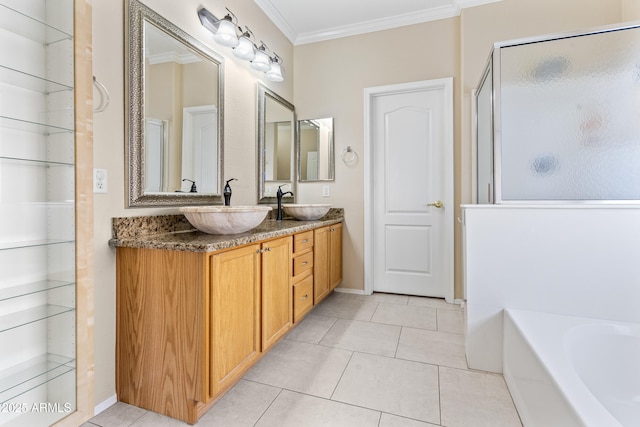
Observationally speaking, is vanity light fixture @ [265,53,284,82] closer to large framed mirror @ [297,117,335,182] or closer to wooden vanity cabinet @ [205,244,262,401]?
large framed mirror @ [297,117,335,182]

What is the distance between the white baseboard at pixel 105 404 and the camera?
1368 millimetres

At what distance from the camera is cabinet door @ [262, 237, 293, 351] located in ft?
5.56

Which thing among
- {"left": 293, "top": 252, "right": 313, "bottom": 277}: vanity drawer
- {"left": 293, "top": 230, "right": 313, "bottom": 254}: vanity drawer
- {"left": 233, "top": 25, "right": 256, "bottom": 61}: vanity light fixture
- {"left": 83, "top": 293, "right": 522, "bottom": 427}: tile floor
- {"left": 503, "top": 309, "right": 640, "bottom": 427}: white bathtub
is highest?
{"left": 233, "top": 25, "right": 256, "bottom": 61}: vanity light fixture

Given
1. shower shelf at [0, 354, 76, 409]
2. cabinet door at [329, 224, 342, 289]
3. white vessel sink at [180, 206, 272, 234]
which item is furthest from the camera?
cabinet door at [329, 224, 342, 289]

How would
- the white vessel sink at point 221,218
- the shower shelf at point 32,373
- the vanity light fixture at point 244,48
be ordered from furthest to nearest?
the vanity light fixture at point 244,48 → the white vessel sink at point 221,218 → the shower shelf at point 32,373

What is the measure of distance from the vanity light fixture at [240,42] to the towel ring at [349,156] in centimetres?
95

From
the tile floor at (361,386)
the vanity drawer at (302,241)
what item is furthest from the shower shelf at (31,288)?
the vanity drawer at (302,241)

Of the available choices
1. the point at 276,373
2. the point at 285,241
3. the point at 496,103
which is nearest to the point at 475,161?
the point at 496,103

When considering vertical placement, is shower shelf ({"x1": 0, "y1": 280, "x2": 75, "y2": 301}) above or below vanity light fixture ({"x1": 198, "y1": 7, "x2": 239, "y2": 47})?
below

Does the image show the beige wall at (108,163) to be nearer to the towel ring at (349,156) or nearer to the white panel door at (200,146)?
the white panel door at (200,146)

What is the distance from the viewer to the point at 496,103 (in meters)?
1.84

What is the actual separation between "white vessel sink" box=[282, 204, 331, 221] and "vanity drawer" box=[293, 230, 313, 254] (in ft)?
1.07

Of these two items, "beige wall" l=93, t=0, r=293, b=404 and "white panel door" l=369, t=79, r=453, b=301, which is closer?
"beige wall" l=93, t=0, r=293, b=404

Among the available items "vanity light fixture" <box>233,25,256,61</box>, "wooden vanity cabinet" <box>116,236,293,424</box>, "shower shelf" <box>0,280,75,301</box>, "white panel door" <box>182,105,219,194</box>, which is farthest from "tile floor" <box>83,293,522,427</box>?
"vanity light fixture" <box>233,25,256,61</box>
